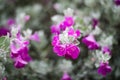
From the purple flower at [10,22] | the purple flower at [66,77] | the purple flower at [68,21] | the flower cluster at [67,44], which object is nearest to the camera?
the flower cluster at [67,44]

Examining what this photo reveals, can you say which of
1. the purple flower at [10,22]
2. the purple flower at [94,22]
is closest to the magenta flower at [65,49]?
the purple flower at [94,22]

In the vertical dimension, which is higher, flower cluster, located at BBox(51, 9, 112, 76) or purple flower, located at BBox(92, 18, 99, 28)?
purple flower, located at BBox(92, 18, 99, 28)

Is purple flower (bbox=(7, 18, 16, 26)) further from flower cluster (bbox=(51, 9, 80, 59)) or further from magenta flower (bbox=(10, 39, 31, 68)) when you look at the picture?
flower cluster (bbox=(51, 9, 80, 59))

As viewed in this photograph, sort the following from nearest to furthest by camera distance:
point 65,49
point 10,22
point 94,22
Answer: point 65,49
point 94,22
point 10,22

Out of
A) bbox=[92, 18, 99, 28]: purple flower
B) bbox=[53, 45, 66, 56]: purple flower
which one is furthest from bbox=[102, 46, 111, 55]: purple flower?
bbox=[53, 45, 66, 56]: purple flower

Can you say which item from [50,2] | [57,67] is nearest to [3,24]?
[50,2]

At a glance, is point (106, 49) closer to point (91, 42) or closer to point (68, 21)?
point (91, 42)

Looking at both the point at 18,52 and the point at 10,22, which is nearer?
the point at 18,52

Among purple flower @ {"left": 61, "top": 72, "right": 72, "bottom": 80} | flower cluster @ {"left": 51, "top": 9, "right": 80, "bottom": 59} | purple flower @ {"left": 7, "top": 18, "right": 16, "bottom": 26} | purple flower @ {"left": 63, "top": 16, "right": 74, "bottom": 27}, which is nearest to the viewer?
flower cluster @ {"left": 51, "top": 9, "right": 80, "bottom": 59}

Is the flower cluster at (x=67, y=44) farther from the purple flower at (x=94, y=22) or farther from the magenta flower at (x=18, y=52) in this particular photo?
the purple flower at (x=94, y=22)

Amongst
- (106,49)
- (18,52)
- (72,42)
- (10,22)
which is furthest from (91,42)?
(10,22)

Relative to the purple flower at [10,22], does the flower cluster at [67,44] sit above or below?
below

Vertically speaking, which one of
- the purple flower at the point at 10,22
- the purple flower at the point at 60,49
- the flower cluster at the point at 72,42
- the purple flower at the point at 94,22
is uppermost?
the purple flower at the point at 10,22
